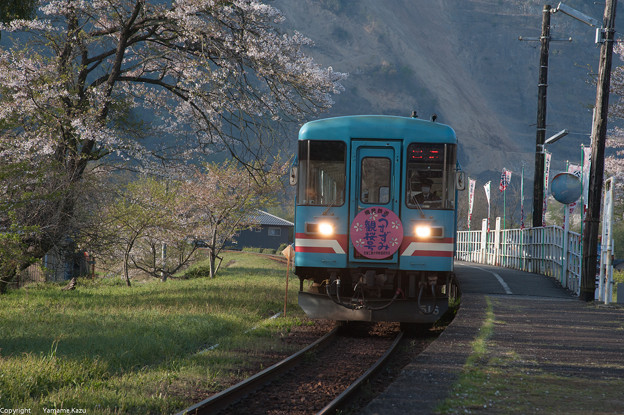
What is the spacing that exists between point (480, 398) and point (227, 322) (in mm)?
6770

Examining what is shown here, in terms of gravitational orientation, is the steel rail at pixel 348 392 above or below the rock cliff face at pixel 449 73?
below

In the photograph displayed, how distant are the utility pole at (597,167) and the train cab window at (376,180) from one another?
23.7 feet

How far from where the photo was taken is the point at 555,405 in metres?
6.40

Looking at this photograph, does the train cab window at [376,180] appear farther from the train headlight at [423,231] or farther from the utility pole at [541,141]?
the utility pole at [541,141]

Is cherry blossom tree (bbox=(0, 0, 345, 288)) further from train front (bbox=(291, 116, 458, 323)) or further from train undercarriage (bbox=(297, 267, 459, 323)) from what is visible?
train undercarriage (bbox=(297, 267, 459, 323))

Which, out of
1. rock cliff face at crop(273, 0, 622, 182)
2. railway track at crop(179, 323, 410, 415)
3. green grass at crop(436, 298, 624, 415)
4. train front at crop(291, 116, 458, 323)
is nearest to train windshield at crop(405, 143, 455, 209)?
train front at crop(291, 116, 458, 323)

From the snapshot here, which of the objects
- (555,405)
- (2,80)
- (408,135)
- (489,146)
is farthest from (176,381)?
(489,146)

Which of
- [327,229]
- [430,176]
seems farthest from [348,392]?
[430,176]

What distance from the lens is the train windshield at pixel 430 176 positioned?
37.3 ft

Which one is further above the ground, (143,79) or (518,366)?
(143,79)

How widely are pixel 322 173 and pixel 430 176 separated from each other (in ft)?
6.03

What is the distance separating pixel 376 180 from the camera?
11.5 meters

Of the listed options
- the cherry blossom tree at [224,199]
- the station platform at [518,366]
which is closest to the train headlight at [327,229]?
the station platform at [518,366]

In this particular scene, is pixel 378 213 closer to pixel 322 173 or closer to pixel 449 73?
pixel 322 173
